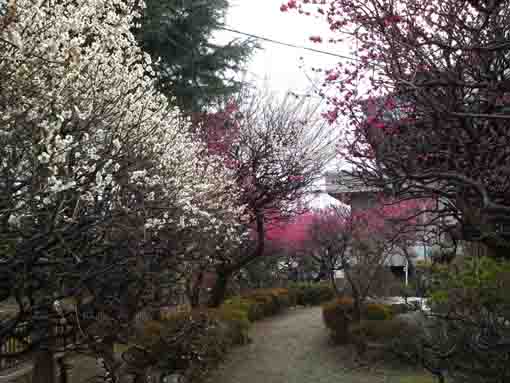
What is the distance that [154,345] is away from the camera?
26.5 feet

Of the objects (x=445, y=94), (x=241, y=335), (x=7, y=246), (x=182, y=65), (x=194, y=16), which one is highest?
(x=194, y=16)

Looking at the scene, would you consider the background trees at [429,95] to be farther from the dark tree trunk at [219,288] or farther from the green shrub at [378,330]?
the dark tree trunk at [219,288]

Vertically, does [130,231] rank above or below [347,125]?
below

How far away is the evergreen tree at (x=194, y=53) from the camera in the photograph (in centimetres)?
1187

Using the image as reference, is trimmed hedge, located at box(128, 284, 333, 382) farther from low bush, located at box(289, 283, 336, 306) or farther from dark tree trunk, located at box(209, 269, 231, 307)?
low bush, located at box(289, 283, 336, 306)

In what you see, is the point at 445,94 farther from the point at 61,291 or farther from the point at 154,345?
the point at 154,345

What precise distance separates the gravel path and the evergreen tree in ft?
19.9

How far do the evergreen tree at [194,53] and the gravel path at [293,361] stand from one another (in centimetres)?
607

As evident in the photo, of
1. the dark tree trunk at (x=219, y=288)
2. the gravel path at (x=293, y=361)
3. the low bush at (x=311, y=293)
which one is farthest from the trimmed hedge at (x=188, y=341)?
the low bush at (x=311, y=293)

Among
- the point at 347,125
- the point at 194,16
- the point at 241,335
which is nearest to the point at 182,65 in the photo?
the point at 194,16

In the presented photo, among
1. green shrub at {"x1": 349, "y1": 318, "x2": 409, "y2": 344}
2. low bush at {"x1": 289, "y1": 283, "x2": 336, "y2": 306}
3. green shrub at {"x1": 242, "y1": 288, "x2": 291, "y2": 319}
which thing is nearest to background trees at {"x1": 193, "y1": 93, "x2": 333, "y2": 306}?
green shrub at {"x1": 349, "y1": 318, "x2": 409, "y2": 344}

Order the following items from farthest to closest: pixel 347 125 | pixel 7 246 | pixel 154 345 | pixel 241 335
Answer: pixel 241 335, pixel 154 345, pixel 347 125, pixel 7 246

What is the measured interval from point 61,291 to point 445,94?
376cm

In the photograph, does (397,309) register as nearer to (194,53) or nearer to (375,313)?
(375,313)
